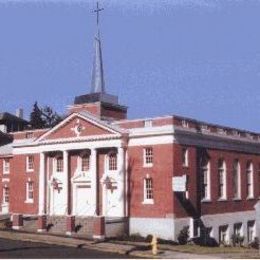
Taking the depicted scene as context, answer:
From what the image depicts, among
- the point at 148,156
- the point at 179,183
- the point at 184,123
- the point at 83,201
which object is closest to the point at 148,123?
the point at 148,156

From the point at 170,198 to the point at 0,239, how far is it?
38.8 feet

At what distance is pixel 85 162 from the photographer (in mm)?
46219

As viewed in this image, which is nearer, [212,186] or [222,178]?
[212,186]

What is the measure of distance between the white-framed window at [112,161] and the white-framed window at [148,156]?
2.94 m

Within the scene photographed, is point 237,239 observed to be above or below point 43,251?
below

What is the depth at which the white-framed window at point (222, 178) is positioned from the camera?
46.9 meters

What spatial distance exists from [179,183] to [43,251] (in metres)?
11.9

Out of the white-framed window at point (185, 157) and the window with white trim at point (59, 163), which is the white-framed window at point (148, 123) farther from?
the window with white trim at point (59, 163)

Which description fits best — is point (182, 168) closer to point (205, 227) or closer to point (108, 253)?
point (205, 227)

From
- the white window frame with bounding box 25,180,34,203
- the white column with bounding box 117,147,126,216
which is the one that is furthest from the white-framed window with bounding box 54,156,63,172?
the white column with bounding box 117,147,126,216

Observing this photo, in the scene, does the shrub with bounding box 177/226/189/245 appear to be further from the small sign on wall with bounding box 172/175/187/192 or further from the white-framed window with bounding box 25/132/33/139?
the white-framed window with bounding box 25/132/33/139

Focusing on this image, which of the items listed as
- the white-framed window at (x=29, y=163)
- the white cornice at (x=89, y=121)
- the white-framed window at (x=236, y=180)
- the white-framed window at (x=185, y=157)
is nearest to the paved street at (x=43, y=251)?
the white cornice at (x=89, y=121)

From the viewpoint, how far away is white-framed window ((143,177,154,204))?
4191cm

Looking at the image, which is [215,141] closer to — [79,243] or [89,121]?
[89,121]
